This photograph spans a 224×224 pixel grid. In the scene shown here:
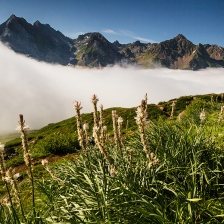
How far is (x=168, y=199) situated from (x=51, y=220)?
9.15 ft

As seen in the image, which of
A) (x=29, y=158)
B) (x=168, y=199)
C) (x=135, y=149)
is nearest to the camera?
(x=29, y=158)

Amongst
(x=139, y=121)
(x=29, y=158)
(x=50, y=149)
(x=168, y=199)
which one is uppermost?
(x=139, y=121)

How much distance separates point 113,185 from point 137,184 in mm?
565

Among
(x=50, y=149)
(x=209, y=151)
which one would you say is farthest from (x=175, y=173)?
(x=50, y=149)

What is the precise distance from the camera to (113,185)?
569cm

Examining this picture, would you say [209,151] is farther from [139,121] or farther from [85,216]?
[85,216]

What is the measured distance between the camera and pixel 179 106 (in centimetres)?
6131

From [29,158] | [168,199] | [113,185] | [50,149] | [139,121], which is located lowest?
[50,149]

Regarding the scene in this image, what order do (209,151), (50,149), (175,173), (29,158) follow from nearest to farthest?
(29,158) < (175,173) < (209,151) < (50,149)

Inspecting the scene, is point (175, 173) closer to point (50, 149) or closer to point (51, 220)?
point (51, 220)

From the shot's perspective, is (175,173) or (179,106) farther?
(179,106)

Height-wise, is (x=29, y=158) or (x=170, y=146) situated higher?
(x=29, y=158)

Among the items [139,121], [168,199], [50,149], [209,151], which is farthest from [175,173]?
[50,149]

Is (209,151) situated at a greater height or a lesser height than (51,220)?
greater
